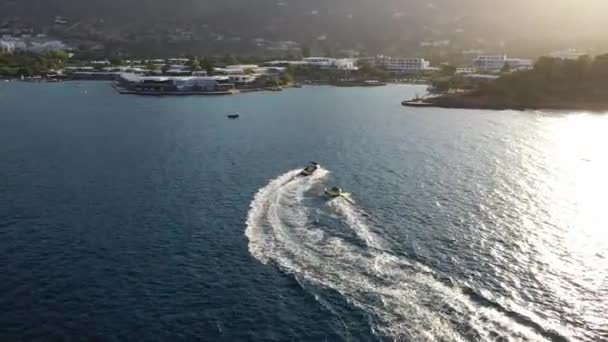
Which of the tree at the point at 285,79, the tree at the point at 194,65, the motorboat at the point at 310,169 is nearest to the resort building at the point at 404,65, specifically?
the tree at the point at 285,79

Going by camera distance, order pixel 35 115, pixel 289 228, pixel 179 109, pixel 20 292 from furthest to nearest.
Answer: pixel 179 109 < pixel 35 115 < pixel 289 228 < pixel 20 292

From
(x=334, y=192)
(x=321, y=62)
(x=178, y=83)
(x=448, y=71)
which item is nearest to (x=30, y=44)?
(x=178, y=83)

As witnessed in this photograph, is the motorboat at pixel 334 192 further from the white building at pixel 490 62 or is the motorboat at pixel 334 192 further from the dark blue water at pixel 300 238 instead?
the white building at pixel 490 62

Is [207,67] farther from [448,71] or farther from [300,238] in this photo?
[300,238]

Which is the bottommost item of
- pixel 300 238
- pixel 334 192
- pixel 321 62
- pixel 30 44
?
pixel 300 238

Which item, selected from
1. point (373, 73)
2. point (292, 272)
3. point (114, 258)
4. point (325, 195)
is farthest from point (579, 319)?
point (373, 73)

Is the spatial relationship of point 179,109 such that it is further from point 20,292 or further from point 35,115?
point 20,292
